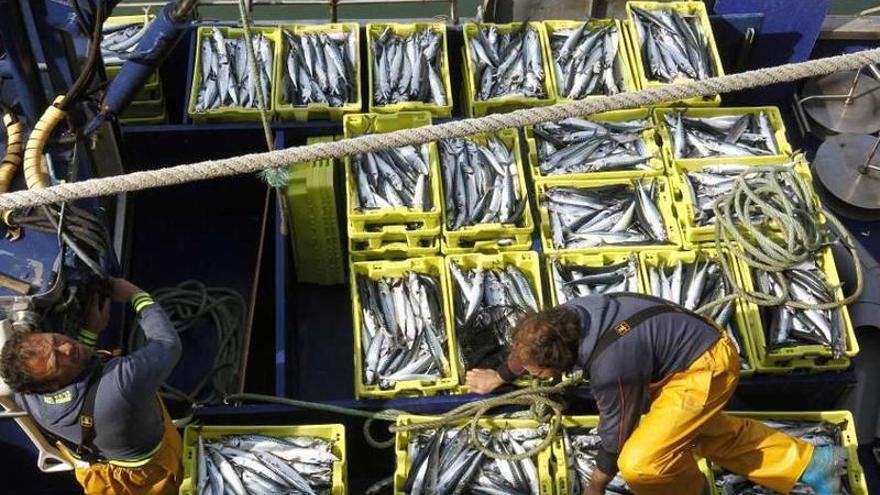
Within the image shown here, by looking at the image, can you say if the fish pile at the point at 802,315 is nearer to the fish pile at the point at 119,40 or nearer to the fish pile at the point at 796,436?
the fish pile at the point at 796,436

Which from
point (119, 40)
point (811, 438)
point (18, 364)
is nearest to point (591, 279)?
point (811, 438)

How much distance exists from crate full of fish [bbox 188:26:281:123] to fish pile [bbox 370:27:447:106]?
73cm

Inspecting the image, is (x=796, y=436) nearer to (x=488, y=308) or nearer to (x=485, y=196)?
(x=488, y=308)

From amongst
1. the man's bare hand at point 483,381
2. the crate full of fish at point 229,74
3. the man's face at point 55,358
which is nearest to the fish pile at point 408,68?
the crate full of fish at point 229,74

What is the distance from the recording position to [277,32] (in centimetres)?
723

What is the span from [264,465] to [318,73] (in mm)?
3023

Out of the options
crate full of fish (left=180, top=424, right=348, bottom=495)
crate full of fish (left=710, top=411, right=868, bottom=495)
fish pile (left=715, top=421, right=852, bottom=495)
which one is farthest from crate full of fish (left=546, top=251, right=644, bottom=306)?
crate full of fish (left=180, top=424, right=348, bottom=495)

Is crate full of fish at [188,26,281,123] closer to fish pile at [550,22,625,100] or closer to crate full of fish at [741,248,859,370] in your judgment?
fish pile at [550,22,625,100]

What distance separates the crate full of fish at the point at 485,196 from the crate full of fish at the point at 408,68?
491 mm

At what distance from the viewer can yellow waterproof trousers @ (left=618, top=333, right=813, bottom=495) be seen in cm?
479

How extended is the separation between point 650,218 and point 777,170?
33.1 inches

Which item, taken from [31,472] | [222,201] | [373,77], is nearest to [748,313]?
[373,77]

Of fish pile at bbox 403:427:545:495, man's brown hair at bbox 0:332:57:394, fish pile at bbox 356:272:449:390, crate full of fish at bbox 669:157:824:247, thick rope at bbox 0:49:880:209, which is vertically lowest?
fish pile at bbox 403:427:545:495

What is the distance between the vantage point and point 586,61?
23.4ft
